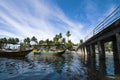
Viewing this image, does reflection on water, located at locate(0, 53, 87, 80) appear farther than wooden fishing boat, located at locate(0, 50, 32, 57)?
No

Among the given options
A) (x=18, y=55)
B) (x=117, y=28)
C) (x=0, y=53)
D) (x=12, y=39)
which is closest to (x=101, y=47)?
(x=117, y=28)

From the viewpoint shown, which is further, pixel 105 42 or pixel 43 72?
pixel 105 42

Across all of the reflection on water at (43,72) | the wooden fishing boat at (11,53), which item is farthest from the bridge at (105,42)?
the wooden fishing boat at (11,53)

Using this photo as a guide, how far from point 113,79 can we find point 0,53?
3033 centimetres

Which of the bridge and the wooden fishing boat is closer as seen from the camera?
the bridge

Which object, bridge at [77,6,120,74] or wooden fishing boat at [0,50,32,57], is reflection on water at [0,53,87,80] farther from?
wooden fishing boat at [0,50,32,57]

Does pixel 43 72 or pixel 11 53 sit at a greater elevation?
pixel 11 53

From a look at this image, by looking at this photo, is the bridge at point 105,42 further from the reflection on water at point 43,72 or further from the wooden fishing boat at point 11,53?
the wooden fishing boat at point 11,53

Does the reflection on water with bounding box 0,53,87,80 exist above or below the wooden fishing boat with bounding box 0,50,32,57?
below

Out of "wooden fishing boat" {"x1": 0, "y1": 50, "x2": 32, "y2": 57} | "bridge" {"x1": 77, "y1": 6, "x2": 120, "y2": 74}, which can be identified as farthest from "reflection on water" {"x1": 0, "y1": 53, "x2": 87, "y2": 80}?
"wooden fishing boat" {"x1": 0, "y1": 50, "x2": 32, "y2": 57}

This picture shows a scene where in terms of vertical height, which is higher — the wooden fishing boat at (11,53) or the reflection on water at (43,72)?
the wooden fishing boat at (11,53)

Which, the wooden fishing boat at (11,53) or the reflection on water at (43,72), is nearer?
the reflection on water at (43,72)

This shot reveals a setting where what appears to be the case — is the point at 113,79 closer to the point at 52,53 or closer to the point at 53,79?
the point at 53,79

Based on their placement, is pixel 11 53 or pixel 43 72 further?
pixel 11 53
